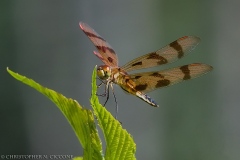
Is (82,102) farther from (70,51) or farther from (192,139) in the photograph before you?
(192,139)

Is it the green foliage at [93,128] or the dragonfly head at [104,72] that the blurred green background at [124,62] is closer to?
the dragonfly head at [104,72]

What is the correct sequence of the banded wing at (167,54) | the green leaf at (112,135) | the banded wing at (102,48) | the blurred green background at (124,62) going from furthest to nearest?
the blurred green background at (124,62)
the banded wing at (167,54)
the banded wing at (102,48)
the green leaf at (112,135)

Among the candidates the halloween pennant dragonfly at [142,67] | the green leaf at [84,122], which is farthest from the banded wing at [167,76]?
the green leaf at [84,122]

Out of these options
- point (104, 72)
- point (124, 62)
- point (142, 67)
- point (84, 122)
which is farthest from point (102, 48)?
point (124, 62)

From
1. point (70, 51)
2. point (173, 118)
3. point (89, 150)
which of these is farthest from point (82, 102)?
point (89, 150)

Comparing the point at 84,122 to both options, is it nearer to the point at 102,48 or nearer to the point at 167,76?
the point at 102,48

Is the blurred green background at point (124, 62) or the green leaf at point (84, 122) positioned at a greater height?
the green leaf at point (84, 122)

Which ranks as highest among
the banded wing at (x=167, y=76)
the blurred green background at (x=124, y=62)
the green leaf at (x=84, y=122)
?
the green leaf at (x=84, y=122)

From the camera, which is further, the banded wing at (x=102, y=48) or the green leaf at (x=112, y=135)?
the banded wing at (x=102, y=48)
